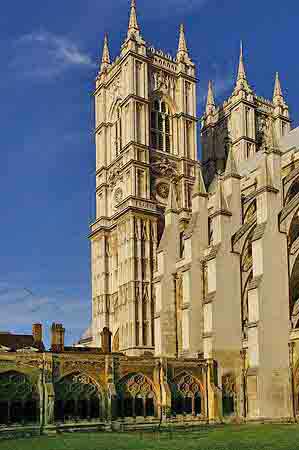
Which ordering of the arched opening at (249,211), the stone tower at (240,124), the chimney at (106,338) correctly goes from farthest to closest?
the stone tower at (240,124)
the arched opening at (249,211)
the chimney at (106,338)

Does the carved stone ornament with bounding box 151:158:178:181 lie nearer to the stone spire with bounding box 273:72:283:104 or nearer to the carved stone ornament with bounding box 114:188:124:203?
the carved stone ornament with bounding box 114:188:124:203

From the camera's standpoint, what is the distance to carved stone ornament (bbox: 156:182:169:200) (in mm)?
56281

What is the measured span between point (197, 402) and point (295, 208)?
1184 centimetres

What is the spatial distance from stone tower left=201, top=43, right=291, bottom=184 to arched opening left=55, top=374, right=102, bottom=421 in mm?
36650

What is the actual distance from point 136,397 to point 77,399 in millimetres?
3287

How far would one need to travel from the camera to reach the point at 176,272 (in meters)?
46.1

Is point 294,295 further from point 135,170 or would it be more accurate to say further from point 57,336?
point 135,170

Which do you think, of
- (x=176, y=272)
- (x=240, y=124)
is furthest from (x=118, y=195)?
(x=240, y=124)

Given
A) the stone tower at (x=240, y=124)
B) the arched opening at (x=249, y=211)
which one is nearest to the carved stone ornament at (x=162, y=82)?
the stone tower at (x=240, y=124)

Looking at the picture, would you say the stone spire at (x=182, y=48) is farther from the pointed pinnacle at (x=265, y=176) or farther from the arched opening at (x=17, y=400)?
the arched opening at (x=17, y=400)

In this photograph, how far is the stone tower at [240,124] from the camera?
64.0m

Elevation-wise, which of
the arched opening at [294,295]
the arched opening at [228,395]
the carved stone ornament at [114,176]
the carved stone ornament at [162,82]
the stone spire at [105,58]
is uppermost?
the stone spire at [105,58]

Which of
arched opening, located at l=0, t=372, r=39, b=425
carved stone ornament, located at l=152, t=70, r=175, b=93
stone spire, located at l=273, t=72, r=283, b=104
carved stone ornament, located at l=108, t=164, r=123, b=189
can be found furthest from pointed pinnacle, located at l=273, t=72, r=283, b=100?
arched opening, located at l=0, t=372, r=39, b=425

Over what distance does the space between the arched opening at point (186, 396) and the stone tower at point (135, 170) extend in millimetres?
16030
